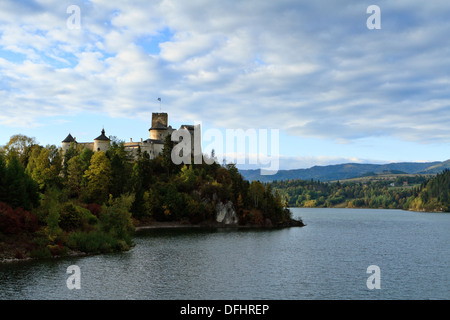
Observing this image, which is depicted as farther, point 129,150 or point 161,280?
point 129,150

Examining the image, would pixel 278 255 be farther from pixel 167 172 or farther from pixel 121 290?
pixel 167 172

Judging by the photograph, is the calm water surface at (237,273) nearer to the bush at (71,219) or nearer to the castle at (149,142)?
the bush at (71,219)

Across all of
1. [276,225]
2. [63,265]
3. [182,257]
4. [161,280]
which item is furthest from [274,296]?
[276,225]

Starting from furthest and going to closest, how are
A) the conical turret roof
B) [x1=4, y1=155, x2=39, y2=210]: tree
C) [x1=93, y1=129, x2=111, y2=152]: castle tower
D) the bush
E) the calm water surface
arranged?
1. the conical turret roof
2. [x1=93, y1=129, x2=111, y2=152]: castle tower
3. the bush
4. [x1=4, y1=155, x2=39, y2=210]: tree
5. the calm water surface

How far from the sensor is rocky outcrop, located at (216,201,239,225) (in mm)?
131500

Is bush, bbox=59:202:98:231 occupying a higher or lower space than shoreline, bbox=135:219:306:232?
higher

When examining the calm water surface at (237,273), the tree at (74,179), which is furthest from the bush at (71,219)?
the tree at (74,179)

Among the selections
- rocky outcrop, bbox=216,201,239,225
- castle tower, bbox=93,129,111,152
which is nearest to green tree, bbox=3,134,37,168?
castle tower, bbox=93,129,111,152

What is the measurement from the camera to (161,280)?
157 ft

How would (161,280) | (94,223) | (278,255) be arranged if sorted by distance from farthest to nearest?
1. (94,223)
2. (278,255)
3. (161,280)

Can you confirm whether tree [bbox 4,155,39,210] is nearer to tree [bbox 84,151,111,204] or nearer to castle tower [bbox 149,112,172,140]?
tree [bbox 84,151,111,204]

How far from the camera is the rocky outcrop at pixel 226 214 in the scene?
132 m

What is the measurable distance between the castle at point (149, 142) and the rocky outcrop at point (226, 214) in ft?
103

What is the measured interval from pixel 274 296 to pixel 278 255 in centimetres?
2750
